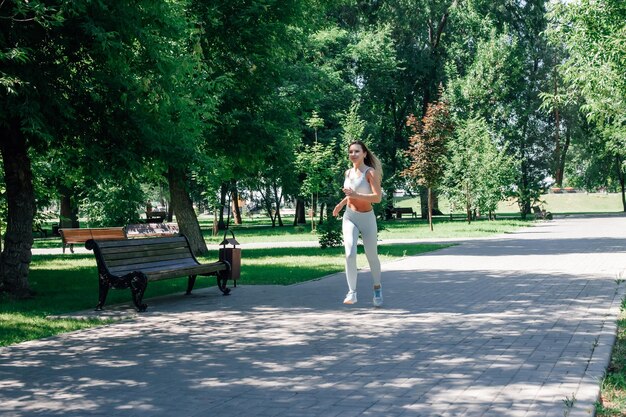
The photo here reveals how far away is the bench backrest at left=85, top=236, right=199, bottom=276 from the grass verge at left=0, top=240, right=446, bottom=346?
2.81ft

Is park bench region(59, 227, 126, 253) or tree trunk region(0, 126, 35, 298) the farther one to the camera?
park bench region(59, 227, 126, 253)

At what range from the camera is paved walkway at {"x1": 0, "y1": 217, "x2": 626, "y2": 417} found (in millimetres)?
5318

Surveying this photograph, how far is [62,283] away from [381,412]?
11280 mm

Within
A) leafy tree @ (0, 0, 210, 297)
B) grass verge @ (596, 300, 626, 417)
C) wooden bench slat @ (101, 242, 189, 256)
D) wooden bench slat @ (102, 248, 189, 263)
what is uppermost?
leafy tree @ (0, 0, 210, 297)

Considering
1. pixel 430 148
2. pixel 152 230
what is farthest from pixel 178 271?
pixel 430 148

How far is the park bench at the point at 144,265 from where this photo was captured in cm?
1033

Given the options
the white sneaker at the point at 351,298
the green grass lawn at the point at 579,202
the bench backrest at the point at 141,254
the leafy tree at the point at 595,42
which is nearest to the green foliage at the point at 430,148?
the leafy tree at the point at 595,42

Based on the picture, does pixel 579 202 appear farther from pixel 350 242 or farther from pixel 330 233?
pixel 350 242

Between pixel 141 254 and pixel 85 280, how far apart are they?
15.8ft

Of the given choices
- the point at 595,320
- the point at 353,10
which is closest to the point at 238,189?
the point at 353,10

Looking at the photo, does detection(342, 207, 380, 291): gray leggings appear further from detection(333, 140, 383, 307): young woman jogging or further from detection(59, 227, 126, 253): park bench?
detection(59, 227, 126, 253): park bench

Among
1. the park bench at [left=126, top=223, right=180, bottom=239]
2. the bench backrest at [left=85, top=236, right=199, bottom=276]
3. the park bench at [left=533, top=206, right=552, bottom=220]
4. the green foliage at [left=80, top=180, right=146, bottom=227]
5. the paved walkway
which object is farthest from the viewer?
the park bench at [left=533, top=206, right=552, bottom=220]

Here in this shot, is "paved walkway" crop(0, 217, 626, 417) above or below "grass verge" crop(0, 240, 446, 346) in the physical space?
below

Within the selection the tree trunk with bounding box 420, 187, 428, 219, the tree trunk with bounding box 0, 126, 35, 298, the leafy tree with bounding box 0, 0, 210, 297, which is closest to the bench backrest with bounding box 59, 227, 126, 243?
the leafy tree with bounding box 0, 0, 210, 297
